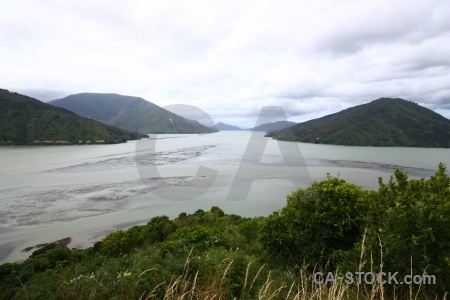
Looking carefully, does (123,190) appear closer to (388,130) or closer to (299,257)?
(299,257)

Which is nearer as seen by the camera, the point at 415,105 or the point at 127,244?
the point at 127,244

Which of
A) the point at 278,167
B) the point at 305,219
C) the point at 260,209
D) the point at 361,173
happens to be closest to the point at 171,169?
the point at 278,167

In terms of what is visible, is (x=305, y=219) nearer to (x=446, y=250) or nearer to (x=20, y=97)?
(x=446, y=250)

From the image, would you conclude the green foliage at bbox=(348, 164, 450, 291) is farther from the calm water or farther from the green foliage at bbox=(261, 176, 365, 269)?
the calm water

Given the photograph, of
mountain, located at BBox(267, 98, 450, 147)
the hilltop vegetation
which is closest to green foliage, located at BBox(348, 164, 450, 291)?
the hilltop vegetation

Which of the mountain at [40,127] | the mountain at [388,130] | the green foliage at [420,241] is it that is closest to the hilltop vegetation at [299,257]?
the green foliage at [420,241]

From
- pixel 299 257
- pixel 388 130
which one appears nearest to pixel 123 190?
pixel 299 257
